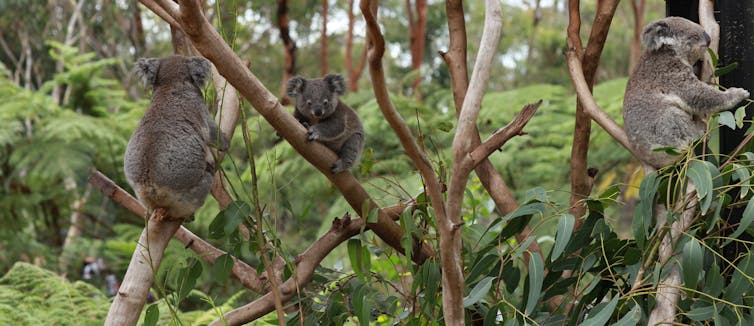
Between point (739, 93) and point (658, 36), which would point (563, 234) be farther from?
point (658, 36)

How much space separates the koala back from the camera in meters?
2.23

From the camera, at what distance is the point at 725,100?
Answer: 227 cm

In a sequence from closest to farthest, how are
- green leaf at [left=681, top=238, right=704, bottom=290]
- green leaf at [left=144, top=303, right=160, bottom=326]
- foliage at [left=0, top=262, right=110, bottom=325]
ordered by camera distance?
green leaf at [left=681, top=238, right=704, bottom=290], green leaf at [left=144, top=303, right=160, bottom=326], foliage at [left=0, top=262, right=110, bottom=325]

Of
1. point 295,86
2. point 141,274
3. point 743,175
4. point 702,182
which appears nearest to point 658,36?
point 743,175

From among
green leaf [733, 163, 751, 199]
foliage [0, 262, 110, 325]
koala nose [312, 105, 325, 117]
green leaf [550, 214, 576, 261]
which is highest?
koala nose [312, 105, 325, 117]

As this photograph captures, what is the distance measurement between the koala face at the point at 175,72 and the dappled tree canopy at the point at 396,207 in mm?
102

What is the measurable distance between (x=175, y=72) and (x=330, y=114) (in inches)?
24.1

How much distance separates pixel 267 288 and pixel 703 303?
117 cm

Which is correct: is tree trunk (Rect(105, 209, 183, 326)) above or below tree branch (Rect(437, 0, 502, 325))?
below

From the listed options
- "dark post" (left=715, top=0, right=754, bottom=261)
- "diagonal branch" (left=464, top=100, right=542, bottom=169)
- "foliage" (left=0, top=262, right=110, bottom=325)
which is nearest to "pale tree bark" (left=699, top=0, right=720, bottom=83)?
"dark post" (left=715, top=0, right=754, bottom=261)

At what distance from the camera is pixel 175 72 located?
8.07 feet

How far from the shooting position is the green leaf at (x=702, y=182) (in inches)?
67.2

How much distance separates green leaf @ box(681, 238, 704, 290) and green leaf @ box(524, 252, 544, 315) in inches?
12.4

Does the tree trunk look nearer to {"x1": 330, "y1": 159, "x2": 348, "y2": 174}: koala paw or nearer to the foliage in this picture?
{"x1": 330, "y1": 159, "x2": 348, "y2": 174}: koala paw
